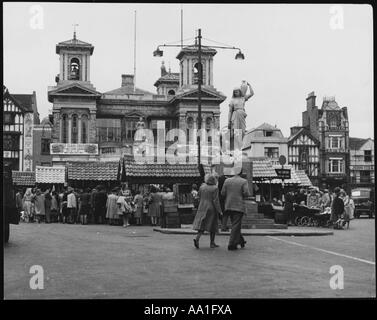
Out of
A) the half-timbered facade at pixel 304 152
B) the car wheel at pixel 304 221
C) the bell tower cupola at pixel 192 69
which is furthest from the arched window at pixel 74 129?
the car wheel at pixel 304 221

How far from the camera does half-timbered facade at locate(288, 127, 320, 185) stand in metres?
64.9

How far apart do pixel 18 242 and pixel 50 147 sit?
43703 millimetres

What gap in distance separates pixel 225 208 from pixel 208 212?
52 cm

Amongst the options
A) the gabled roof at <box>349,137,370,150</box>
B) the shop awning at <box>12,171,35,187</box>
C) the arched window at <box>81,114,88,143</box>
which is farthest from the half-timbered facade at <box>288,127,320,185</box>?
the shop awning at <box>12,171,35,187</box>

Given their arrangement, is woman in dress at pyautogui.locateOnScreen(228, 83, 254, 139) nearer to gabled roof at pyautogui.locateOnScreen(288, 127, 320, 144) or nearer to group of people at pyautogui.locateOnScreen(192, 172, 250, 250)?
group of people at pyautogui.locateOnScreen(192, 172, 250, 250)

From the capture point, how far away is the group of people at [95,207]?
24516 mm

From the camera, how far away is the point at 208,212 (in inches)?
544

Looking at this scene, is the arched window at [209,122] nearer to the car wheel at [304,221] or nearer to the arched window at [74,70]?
the arched window at [74,70]

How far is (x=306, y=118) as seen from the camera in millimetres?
69625

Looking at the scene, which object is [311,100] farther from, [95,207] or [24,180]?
[95,207]

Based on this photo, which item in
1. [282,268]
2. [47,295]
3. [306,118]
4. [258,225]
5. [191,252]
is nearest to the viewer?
[47,295]
